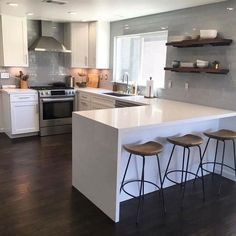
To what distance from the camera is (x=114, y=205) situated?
2477 mm

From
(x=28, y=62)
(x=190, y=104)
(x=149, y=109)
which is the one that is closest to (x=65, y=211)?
(x=149, y=109)

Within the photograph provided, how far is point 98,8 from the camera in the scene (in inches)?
158

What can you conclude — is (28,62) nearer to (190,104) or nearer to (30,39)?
(30,39)

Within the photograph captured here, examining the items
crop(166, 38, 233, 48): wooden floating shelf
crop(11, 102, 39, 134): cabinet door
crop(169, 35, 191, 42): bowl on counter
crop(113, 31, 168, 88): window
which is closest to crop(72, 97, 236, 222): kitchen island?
crop(166, 38, 233, 48): wooden floating shelf

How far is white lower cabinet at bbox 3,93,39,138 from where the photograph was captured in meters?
4.85

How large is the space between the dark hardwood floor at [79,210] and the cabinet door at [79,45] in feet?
8.98

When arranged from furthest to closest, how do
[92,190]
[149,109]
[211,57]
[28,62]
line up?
1. [28,62]
2. [211,57]
3. [149,109]
4. [92,190]

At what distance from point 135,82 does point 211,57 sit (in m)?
1.66

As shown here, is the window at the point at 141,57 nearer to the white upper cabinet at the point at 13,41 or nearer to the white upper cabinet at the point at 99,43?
the white upper cabinet at the point at 99,43

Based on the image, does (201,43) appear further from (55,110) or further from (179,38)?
(55,110)

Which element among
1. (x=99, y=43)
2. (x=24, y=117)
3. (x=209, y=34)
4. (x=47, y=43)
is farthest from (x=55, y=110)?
(x=209, y=34)

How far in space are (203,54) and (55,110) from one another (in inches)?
121

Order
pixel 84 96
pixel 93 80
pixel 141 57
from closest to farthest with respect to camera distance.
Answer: pixel 141 57
pixel 84 96
pixel 93 80

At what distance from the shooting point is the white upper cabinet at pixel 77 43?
5.54m
